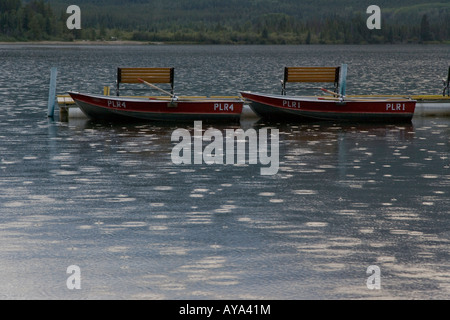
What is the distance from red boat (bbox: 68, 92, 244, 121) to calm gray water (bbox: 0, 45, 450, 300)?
14.0 feet

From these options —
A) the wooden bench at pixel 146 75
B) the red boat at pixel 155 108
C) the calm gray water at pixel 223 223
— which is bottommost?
the calm gray water at pixel 223 223

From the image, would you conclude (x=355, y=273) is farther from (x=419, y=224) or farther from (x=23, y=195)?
(x=23, y=195)

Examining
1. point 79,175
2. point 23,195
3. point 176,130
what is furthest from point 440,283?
point 176,130

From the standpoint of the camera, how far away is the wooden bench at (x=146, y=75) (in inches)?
→ 953

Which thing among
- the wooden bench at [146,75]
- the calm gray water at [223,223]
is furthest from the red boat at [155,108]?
the calm gray water at [223,223]

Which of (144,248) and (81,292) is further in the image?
(144,248)

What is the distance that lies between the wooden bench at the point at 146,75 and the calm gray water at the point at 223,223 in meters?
5.75

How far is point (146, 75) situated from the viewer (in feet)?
79.7

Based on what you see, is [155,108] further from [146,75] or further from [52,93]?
[52,93]

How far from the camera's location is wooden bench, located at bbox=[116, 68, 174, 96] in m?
24.2

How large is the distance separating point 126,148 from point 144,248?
9206mm

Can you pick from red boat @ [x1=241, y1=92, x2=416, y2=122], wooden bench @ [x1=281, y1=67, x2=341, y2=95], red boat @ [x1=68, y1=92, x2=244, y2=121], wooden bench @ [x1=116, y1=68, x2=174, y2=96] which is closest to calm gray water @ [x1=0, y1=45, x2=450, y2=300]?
red boat @ [x1=68, y1=92, x2=244, y2=121]

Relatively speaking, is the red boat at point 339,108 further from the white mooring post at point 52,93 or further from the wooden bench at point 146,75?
the white mooring post at point 52,93
